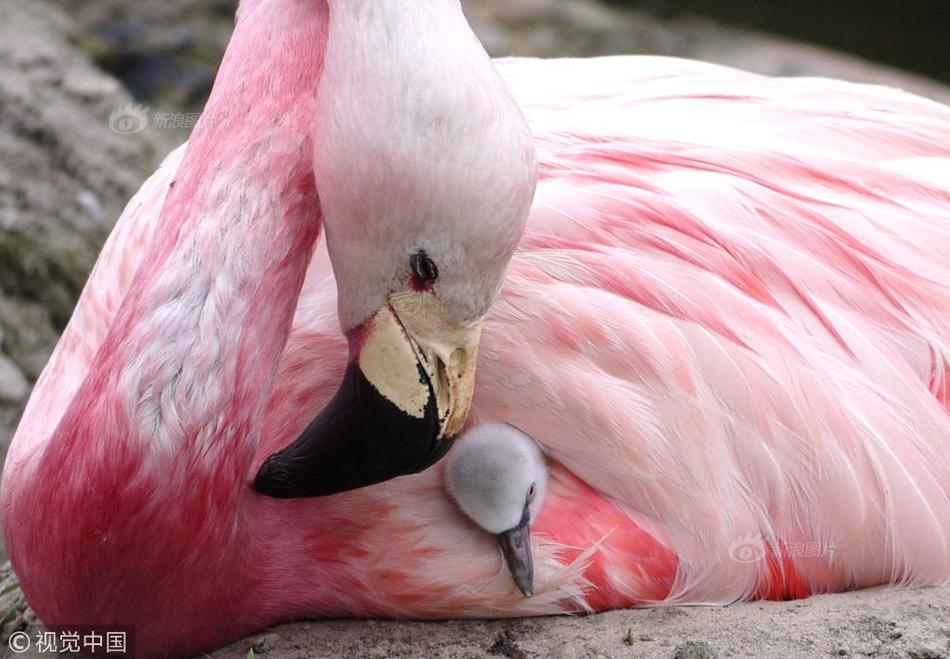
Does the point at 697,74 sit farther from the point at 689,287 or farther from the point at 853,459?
the point at 853,459

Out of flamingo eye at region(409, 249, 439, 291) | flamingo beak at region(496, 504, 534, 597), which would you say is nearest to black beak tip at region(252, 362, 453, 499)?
flamingo eye at region(409, 249, 439, 291)

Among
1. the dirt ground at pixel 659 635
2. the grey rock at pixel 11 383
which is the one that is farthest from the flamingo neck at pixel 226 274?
the grey rock at pixel 11 383

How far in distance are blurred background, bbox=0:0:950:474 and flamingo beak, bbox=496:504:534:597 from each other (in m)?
1.95

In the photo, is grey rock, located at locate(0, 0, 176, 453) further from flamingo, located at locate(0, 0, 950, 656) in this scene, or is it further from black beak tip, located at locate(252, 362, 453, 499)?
black beak tip, located at locate(252, 362, 453, 499)

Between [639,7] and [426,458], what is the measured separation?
7.59m

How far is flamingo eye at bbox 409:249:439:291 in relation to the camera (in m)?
2.18

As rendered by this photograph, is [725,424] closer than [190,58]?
Yes

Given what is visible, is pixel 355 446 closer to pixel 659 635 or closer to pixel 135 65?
pixel 659 635

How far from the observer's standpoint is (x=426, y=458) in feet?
7.68

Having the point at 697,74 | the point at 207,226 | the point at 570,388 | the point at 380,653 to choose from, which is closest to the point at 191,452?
the point at 207,226

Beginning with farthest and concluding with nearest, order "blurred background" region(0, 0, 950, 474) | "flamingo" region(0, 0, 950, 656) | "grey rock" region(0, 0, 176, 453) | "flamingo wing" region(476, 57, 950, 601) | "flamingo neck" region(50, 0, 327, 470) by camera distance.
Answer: "blurred background" region(0, 0, 950, 474), "grey rock" region(0, 0, 176, 453), "flamingo wing" region(476, 57, 950, 601), "flamingo neck" region(50, 0, 327, 470), "flamingo" region(0, 0, 950, 656)

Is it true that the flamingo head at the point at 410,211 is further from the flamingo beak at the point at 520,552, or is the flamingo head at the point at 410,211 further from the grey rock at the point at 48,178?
the grey rock at the point at 48,178

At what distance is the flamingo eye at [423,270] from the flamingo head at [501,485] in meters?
0.49

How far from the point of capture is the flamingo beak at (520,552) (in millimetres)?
2574
